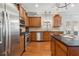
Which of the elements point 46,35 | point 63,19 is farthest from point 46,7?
point 63,19

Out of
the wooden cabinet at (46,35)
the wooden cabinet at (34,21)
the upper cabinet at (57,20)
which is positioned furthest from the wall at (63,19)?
the wooden cabinet at (46,35)

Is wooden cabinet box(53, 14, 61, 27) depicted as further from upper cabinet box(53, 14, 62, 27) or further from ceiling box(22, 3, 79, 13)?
ceiling box(22, 3, 79, 13)

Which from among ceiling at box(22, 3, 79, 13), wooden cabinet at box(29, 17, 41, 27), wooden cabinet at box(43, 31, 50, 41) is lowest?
wooden cabinet at box(43, 31, 50, 41)

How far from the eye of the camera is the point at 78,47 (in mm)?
2084

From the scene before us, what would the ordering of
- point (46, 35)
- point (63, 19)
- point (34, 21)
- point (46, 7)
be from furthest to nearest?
point (63, 19) → point (34, 21) → point (46, 35) → point (46, 7)

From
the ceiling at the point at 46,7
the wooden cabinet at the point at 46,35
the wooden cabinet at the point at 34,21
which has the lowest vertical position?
the wooden cabinet at the point at 46,35

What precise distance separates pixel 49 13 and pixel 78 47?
9.04 m

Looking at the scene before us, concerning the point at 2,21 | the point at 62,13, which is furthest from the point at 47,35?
the point at 2,21

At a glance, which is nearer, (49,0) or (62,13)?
(49,0)

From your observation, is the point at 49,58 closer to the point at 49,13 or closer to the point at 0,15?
the point at 0,15

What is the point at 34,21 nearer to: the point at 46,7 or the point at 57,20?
the point at 57,20

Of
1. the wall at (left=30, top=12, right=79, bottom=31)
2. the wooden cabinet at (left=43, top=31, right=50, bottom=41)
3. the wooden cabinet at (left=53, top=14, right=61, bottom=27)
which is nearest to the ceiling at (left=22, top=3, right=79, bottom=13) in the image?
the wooden cabinet at (left=53, top=14, right=61, bottom=27)

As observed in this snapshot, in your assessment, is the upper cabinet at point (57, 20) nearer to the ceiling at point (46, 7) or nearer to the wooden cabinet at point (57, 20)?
the wooden cabinet at point (57, 20)

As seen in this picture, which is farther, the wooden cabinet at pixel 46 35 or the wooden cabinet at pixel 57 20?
the wooden cabinet at pixel 57 20
